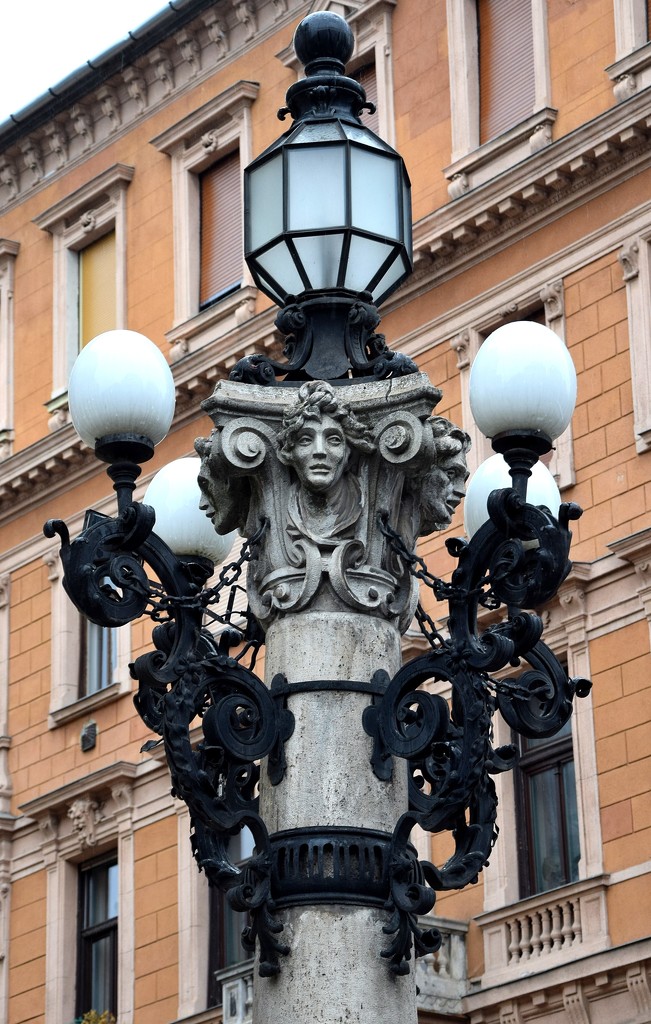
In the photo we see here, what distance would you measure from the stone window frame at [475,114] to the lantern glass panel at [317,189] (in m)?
16.5

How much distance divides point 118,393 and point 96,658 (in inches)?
868

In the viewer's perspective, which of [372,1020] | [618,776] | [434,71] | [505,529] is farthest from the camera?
[434,71]

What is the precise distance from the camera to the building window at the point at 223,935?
26.3 meters

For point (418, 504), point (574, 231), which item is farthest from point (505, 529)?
point (574, 231)

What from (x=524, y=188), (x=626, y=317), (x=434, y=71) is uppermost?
(x=434, y=71)

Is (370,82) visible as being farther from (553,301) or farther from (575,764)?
(575,764)

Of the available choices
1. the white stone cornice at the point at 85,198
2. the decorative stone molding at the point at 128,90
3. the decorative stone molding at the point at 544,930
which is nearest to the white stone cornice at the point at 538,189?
the decorative stone molding at the point at 128,90

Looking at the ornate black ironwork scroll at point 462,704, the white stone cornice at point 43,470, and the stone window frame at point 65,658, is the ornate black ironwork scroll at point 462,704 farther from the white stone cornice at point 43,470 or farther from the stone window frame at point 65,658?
the white stone cornice at point 43,470

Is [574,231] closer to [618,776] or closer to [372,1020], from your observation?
[618,776]

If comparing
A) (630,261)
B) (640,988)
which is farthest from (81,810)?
(630,261)

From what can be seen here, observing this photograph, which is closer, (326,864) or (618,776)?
(326,864)

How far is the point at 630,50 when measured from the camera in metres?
24.1

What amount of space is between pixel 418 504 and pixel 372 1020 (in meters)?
1.75

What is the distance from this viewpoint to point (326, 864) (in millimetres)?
7340
